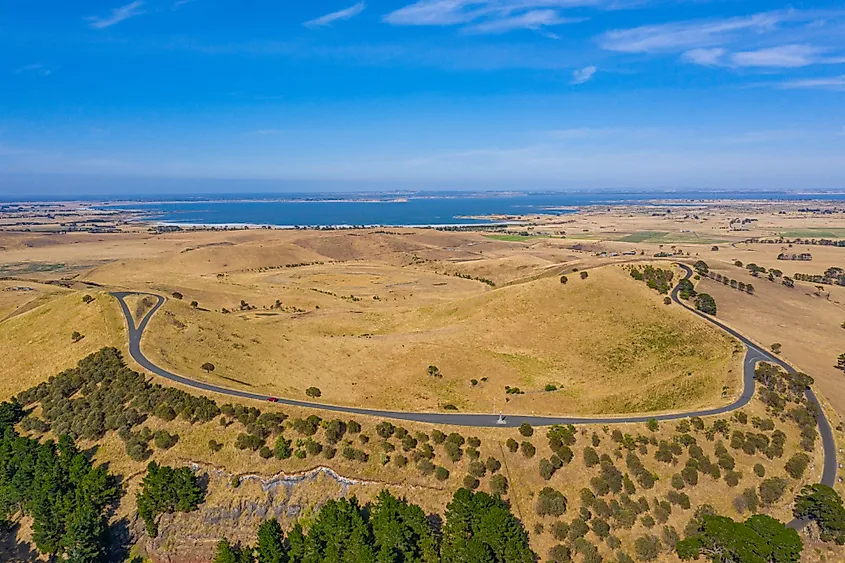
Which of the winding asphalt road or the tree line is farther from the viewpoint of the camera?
the winding asphalt road

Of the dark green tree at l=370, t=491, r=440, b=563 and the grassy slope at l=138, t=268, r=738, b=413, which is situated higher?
the grassy slope at l=138, t=268, r=738, b=413

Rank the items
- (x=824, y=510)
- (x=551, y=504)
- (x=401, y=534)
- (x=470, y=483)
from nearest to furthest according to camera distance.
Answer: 1. (x=401, y=534)
2. (x=824, y=510)
3. (x=551, y=504)
4. (x=470, y=483)

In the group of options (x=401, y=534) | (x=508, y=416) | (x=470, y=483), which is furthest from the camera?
(x=508, y=416)

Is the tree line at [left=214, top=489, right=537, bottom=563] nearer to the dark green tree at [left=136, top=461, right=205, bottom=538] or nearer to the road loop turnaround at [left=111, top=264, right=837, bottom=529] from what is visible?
the dark green tree at [left=136, top=461, right=205, bottom=538]

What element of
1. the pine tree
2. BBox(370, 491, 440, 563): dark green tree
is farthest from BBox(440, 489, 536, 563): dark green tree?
the pine tree

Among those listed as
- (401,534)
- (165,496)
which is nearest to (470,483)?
(401,534)

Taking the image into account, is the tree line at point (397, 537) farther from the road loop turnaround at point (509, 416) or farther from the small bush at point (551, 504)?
the road loop turnaround at point (509, 416)

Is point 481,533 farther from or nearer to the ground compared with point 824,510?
nearer to the ground

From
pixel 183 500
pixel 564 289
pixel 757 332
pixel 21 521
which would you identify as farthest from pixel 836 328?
pixel 21 521

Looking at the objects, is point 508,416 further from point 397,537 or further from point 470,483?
point 397,537

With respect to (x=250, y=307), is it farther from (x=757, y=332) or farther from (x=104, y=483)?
(x=757, y=332)

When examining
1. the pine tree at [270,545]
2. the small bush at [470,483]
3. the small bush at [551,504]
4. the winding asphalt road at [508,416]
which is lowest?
the pine tree at [270,545]

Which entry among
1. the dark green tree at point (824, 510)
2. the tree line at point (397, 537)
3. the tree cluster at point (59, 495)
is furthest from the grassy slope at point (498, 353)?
the tree line at point (397, 537)

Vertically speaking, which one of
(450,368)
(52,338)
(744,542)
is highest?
(52,338)
